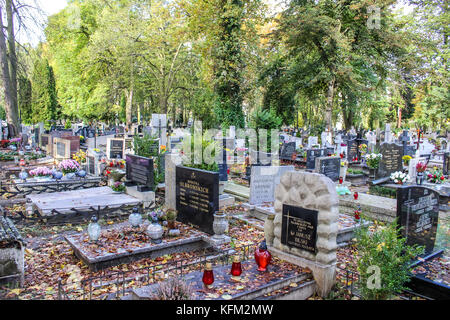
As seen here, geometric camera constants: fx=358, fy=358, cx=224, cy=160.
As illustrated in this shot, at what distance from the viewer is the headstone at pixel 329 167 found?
1348cm

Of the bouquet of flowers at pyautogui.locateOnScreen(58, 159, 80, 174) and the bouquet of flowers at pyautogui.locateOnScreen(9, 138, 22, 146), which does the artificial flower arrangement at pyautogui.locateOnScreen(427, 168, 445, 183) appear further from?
the bouquet of flowers at pyautogui.locateOnScreen(9, 138, 22, 146)

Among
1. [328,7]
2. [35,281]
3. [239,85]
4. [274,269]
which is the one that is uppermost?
A: [328,7]

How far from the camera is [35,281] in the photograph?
6.29 meters

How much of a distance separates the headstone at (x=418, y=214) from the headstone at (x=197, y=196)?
3.89 metres

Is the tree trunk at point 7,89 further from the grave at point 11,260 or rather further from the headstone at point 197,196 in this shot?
the grave at point 11,260

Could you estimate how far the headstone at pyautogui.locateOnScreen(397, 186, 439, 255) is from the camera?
6719mm

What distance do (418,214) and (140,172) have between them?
26.4 ft

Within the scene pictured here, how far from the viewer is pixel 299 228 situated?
6.19 metres

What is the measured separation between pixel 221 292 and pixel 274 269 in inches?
51.1

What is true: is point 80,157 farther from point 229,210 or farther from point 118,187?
point 229,210

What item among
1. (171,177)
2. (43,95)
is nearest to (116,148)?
(171,177)

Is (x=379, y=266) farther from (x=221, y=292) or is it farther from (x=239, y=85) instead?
(x=239, y=85)

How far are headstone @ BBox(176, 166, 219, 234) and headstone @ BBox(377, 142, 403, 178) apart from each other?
969 centimetres
